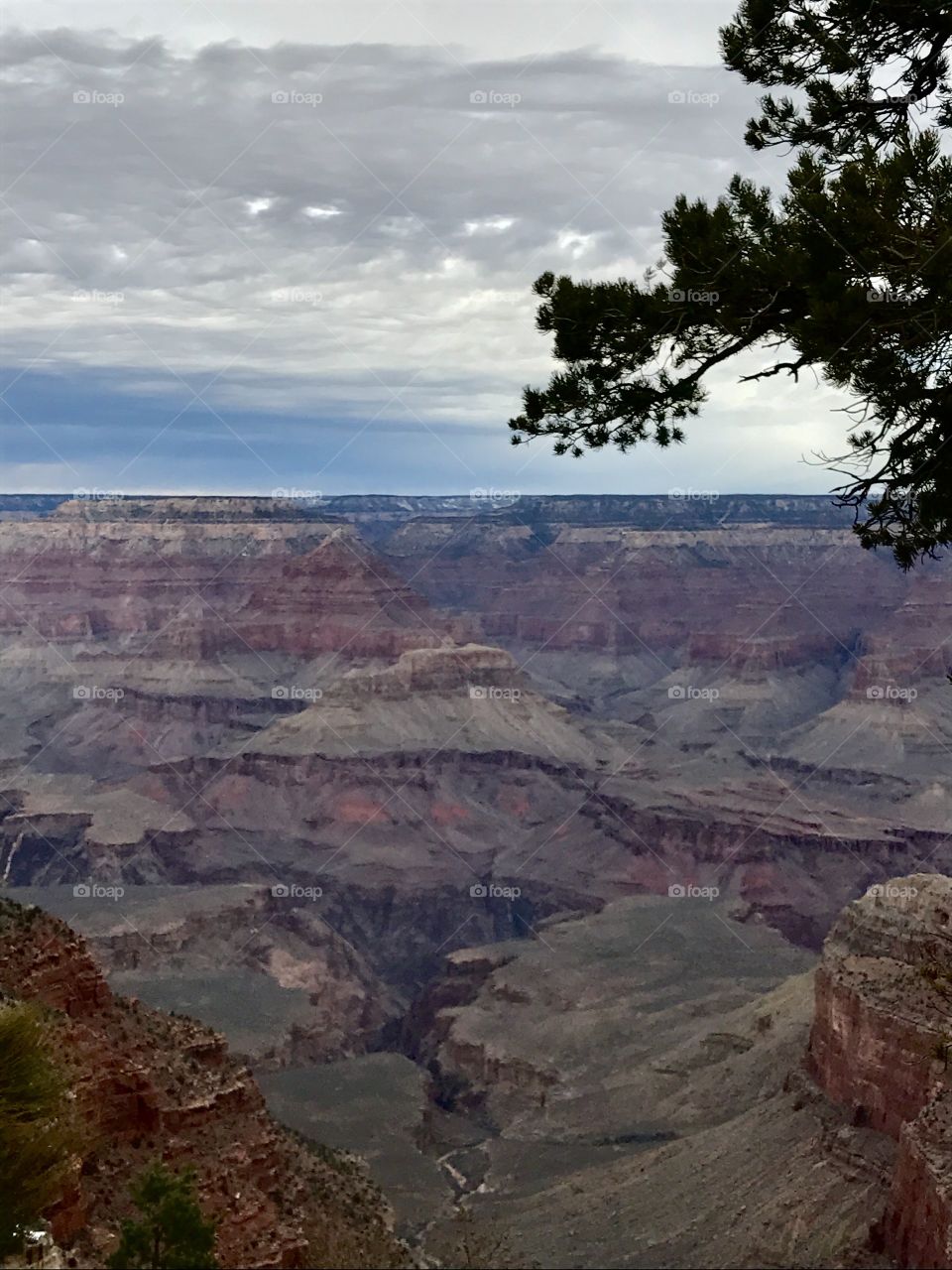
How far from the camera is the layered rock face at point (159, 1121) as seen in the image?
2253 centimetres

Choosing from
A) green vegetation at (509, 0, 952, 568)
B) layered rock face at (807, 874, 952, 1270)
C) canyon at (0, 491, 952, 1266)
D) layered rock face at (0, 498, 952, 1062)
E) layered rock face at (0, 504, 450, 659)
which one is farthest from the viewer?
layered rock face at (0, 504, 450, 659)

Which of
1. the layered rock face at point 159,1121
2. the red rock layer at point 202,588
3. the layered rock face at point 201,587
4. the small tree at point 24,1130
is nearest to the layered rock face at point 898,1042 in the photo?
the layered rock face at point 159,1121

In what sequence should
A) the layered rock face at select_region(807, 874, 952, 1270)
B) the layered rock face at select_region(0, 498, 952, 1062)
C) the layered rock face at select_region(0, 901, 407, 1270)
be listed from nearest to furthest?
the layered rock face at select_region(0, 901, 407, 1270)
the layered rock face at select_region(807, 874, 952, 1270)
the layered rock face at select_region(0, 498, 952, 1062)

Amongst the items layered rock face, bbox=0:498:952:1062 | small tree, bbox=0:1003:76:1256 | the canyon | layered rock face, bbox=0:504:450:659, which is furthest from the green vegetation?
layered rock face, bbox=0:504:450:659

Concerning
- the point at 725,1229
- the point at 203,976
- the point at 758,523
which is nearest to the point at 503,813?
the point at 203,976

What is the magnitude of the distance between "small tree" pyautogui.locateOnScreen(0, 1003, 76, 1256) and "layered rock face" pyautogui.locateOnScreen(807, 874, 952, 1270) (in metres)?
18.7

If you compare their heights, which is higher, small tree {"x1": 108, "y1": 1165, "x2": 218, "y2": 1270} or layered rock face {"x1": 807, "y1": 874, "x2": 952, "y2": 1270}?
small tree {"x1": 108, "y1": 1165, "x2": 218, "y2": 1270}

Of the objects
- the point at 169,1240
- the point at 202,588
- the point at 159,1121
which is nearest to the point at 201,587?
the point at 202,588

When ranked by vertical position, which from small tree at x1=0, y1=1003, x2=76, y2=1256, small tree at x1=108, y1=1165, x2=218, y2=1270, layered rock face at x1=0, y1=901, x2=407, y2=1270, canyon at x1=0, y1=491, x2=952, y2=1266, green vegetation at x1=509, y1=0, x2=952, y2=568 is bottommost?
canyon at x1=0, y1=491, x2=952, y2=1266

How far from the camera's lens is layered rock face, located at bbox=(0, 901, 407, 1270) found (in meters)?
22.5

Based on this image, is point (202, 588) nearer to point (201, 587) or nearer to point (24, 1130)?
point (201, 587)

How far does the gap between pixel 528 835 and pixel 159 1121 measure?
88.8m

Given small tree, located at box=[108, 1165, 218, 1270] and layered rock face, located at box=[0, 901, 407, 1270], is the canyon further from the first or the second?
small tree, located at box=[108, 1165, 218, 1270]

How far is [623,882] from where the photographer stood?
101500mm
